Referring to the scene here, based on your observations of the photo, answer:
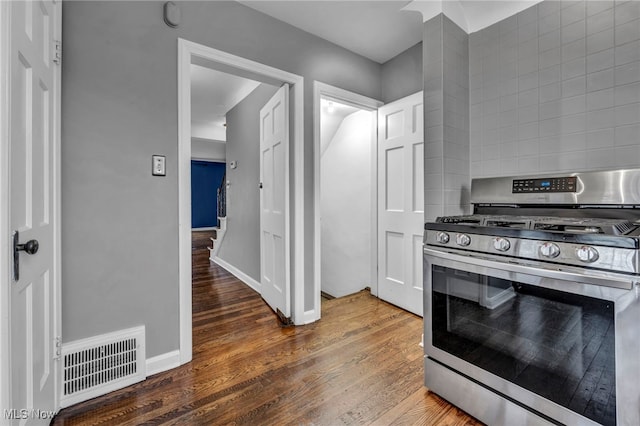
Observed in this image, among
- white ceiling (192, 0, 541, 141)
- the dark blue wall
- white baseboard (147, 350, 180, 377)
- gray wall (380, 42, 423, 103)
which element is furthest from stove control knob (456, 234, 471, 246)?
the dark blue wall

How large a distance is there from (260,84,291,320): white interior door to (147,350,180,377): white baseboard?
0.89m

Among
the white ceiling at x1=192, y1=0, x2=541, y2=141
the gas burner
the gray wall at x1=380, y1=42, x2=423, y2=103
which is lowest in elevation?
the gas burner

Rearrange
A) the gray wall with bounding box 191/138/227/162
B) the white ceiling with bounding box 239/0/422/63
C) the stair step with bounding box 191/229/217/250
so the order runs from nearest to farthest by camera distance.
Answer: the white ceiling with bounding box 239/0/422/63 → the stair step with bounding box 191/229/217/250 → the gray wall with bounding box 191/138/227/162

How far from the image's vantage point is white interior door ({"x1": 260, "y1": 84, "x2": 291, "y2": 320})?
2533mm

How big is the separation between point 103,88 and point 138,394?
171cm

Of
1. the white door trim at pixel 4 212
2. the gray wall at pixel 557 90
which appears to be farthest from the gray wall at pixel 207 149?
the white door trim at pixel 4 212

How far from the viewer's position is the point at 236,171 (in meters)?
4.23

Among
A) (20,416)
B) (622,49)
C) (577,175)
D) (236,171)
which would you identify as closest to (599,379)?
(577,175)

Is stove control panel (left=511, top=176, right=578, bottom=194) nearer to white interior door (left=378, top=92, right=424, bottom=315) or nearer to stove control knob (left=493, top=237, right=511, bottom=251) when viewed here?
stove control knob (left=493, top=237, right=511, bottom=251)

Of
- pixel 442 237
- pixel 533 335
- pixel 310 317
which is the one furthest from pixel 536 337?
pixel 310 317

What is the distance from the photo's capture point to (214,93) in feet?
13.0

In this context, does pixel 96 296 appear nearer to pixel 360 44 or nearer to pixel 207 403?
pixel 207 403

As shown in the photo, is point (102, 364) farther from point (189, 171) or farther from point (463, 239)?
point (463, 239)

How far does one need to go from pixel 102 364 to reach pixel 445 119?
2.59 m
